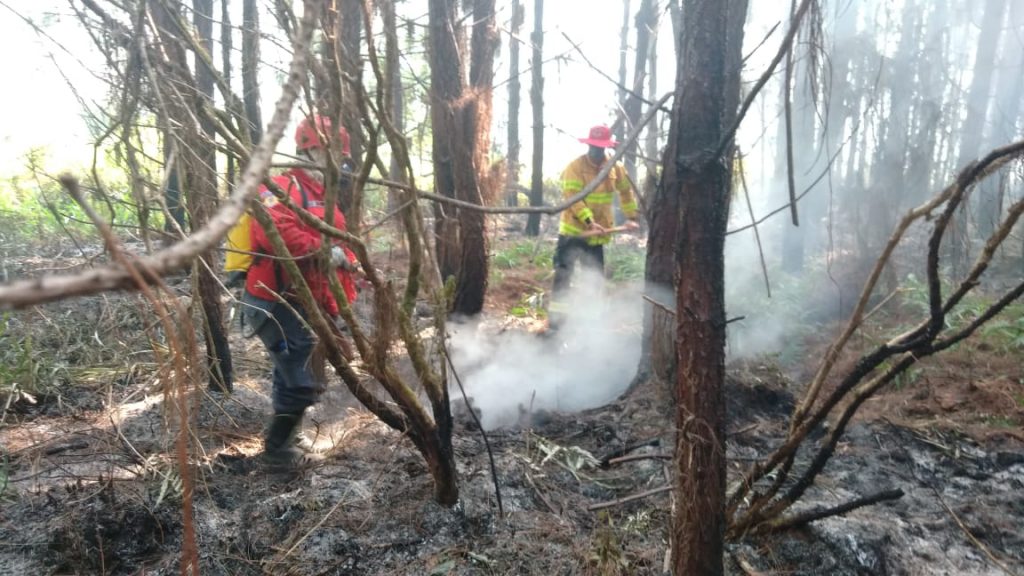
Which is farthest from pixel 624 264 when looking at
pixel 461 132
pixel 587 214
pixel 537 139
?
pixel 461 132

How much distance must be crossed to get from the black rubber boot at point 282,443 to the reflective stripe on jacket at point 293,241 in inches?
26.3

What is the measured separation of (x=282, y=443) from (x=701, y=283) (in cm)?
260

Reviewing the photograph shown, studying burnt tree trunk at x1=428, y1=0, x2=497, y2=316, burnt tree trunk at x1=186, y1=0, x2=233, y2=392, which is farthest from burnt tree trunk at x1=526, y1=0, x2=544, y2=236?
burnt tree trunk at x1=186, y1=0, x2=233, y2=392

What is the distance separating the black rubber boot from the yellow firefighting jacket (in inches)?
148

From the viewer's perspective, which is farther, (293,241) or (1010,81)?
(1010,81)

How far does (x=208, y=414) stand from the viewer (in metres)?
4.09

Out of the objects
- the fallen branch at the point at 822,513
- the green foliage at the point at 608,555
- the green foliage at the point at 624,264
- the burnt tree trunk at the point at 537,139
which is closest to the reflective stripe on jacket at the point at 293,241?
the green foliage at the point at 608,555

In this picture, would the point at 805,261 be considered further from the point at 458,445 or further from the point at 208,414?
the point at 208,414

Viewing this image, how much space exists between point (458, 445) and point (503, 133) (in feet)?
61.1

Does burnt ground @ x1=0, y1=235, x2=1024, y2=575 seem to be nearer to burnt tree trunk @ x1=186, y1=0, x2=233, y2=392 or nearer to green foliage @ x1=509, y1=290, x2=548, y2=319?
burnt tree trunk @ x1=186, y1=0, x2=233, y2=392

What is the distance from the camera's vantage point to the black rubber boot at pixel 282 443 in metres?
3.58

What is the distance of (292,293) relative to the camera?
11.3 feet

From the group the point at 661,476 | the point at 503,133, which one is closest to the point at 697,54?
the point at 661,476

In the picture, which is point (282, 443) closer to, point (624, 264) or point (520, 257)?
point (624, 264)
